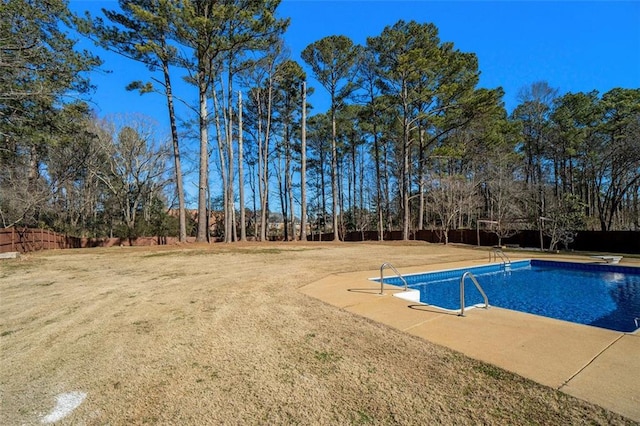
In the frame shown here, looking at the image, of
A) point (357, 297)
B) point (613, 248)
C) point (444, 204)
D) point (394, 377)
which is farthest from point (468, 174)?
point (394, 377)

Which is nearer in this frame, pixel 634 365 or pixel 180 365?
pixel 634 365

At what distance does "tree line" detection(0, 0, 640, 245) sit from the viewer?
1063 centimetres

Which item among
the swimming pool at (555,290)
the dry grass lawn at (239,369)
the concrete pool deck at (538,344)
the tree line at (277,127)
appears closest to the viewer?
the dry grass lawn at (239,369)

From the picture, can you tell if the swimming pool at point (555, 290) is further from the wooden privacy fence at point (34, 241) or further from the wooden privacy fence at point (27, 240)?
the wooden privacy fence at point (27, 240)

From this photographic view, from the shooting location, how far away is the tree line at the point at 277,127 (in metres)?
10.6

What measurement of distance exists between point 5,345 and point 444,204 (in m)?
21.7

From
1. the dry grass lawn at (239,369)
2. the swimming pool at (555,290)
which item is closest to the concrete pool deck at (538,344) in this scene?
the dry grass lawn at (239,369)

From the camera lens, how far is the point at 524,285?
8945mm

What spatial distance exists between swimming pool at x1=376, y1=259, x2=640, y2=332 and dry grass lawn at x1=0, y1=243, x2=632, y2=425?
12.8ft

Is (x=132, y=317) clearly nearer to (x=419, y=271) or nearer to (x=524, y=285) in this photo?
(x=419, y=271)

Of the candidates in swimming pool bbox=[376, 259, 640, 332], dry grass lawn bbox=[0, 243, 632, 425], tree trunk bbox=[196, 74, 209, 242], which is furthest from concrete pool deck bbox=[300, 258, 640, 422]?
tree trunk bbox=[196, 74, 209, 242]

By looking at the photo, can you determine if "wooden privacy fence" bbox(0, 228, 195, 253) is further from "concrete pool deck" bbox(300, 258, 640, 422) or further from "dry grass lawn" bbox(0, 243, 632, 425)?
"concrete pool deck" bbox(300, 258, 640, 422)

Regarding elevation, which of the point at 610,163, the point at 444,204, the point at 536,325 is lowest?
the point at 536,325

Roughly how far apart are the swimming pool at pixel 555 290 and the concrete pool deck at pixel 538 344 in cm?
235
